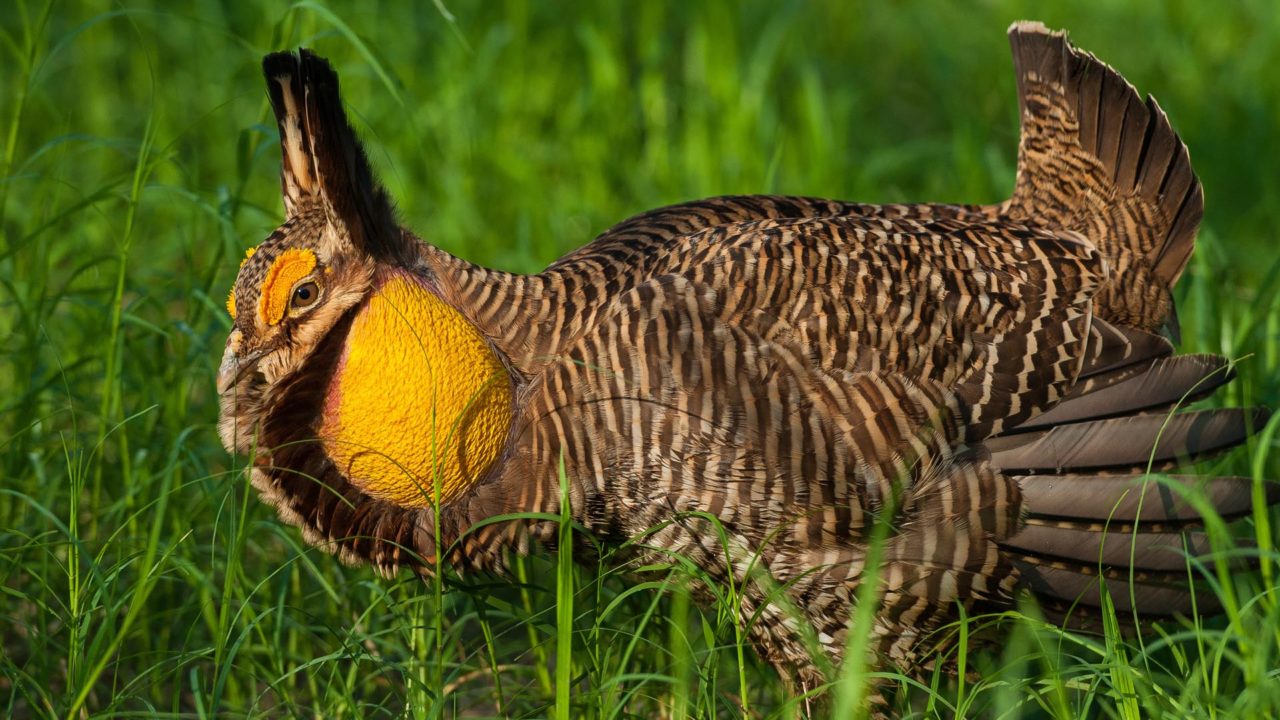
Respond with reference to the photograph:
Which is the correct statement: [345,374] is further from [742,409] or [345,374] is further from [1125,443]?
[1125,443]

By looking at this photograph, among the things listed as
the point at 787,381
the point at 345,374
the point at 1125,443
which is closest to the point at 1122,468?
the point at 1125,443

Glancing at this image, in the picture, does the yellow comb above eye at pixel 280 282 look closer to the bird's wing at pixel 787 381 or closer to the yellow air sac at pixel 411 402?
the yellow air sac at pixel 411 402

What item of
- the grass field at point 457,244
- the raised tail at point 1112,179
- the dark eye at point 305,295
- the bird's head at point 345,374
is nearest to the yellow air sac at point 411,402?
the bird's head at point 345,374

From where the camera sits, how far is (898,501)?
2779 millimetres

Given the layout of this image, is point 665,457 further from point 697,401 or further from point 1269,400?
point 1269,400

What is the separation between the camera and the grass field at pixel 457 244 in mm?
2635

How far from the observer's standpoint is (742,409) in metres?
2.72

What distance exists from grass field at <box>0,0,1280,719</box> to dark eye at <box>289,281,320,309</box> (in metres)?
0.35

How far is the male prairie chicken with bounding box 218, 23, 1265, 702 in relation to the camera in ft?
9.00

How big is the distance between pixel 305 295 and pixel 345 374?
18cm

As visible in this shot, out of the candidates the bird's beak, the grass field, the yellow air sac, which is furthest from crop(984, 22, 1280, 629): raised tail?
the bird's beak

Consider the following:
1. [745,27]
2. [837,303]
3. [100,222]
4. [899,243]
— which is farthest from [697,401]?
[745,27]

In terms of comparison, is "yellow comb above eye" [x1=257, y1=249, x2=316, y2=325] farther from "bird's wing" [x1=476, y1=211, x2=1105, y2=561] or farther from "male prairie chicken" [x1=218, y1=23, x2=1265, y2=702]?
"bird's wing" [x1=476, y1=211, x2=1105, y2=561]

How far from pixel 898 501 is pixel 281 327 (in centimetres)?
127
